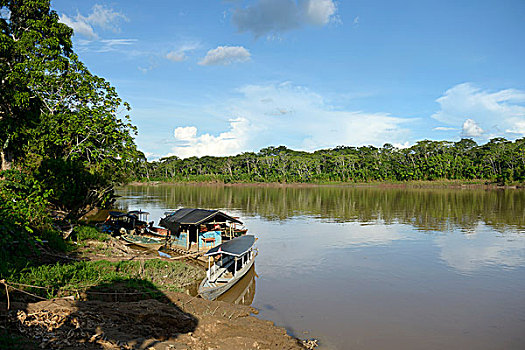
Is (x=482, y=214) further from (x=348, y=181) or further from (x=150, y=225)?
(x=348, y=181)

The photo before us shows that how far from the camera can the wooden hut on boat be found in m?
19.5

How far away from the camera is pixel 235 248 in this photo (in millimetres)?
15328

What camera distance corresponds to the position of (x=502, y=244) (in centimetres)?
2178

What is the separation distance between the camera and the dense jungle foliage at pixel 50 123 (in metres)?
13.1

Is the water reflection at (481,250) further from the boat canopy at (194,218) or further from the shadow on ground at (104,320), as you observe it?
the shadow on ground at (104,320)

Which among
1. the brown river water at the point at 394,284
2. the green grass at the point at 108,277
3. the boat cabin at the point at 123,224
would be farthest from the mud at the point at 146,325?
the boat cabin at the point at 123,224

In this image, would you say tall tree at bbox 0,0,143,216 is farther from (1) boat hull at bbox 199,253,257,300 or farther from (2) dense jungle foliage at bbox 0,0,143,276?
(1) boat hull at bbox 199,253,257,300

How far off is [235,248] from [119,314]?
24.1 feet

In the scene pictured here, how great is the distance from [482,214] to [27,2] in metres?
39.1

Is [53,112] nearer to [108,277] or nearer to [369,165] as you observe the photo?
[108,277]

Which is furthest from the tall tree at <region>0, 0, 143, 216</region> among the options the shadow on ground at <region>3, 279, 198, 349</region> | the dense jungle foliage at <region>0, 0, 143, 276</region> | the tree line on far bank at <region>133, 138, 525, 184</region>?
the tree line on far bank at <region>133, 138, 525, 184</region>

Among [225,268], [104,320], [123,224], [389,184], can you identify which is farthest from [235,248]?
[389,184]

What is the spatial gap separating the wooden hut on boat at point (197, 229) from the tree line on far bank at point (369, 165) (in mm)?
48752

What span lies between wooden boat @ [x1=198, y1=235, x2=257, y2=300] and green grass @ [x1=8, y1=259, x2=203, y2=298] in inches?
38.1
